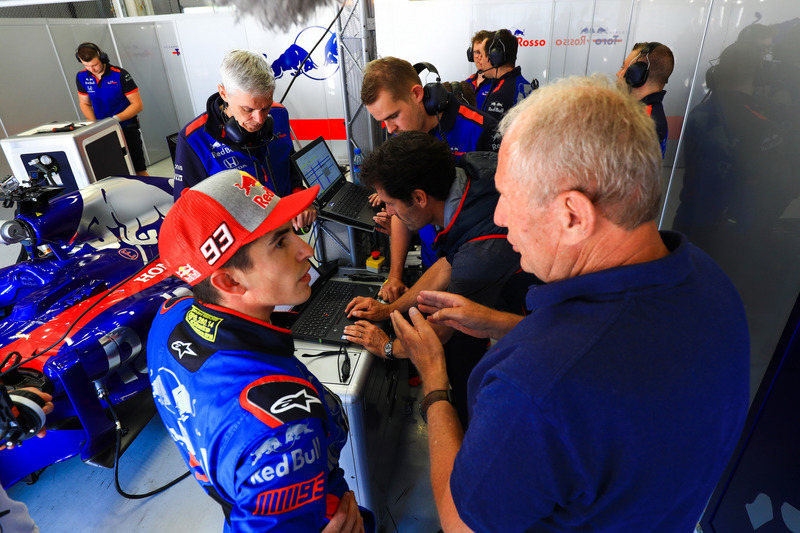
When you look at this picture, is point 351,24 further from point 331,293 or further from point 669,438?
point 669,438

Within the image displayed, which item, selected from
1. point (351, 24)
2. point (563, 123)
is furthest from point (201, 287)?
point (351, 24)

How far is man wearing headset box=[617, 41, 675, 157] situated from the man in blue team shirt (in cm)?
111

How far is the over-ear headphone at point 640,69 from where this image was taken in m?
2.88

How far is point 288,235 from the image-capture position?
1.09 m

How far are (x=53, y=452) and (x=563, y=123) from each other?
230 centimetres

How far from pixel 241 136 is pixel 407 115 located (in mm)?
858

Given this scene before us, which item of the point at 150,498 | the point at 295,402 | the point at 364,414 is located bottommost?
the point at 150,498

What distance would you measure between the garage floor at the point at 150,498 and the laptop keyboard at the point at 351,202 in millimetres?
1215

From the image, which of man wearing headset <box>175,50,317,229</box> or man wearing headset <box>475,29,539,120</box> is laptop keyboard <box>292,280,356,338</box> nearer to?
man wearing headset <box>175,50,317,229</box>

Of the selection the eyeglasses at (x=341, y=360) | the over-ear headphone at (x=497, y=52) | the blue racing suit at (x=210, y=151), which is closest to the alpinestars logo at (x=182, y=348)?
the eyeglasses at (x=341, y=360)

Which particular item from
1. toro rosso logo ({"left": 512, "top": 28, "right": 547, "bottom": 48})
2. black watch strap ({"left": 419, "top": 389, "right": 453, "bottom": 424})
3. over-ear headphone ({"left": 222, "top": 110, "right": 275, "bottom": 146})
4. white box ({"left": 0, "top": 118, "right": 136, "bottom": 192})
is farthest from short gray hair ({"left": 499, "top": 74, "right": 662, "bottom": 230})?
toro rosso logo ({"left": 512, "top": 28, "right": 547, "bottom": 48})

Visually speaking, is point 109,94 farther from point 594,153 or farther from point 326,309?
point 594,153

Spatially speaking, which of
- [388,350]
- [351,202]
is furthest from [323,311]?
[351,202]

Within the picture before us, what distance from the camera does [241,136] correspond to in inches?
85.3
